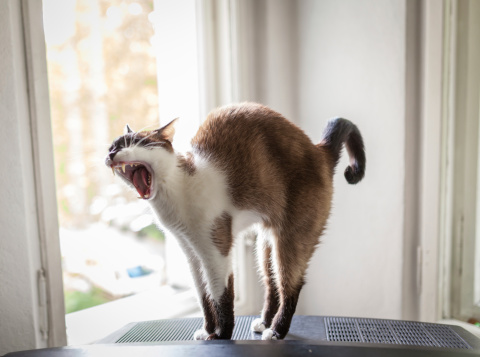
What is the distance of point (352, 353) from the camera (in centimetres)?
59

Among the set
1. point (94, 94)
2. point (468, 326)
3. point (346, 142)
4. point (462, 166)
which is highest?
point (94, 94)

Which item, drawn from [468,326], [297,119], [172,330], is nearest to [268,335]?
[172,330]

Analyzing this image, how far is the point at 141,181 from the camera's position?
2.02 feet

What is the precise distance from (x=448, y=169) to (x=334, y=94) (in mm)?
370

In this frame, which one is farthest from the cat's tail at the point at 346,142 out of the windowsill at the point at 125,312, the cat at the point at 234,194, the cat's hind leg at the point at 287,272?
the windowsill at the point at 125,312

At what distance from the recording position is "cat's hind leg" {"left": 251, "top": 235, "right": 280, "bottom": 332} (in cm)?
79

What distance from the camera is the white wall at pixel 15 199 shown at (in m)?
0.79

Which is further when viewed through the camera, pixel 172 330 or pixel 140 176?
pixel 172 330

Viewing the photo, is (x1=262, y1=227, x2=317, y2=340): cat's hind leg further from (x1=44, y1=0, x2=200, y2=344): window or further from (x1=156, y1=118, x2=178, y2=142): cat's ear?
(x1=44, y1=0, x2=200, y2=344): window

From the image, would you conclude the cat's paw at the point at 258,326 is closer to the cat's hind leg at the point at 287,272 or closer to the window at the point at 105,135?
the cat's hind leg at the point at 287,272

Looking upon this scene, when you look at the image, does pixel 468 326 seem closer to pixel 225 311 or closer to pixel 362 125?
pixel 362 125

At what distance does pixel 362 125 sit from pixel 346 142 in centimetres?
43

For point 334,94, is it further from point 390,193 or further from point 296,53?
point 390,193

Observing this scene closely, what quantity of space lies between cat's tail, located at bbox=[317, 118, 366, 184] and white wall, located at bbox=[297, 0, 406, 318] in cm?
37
